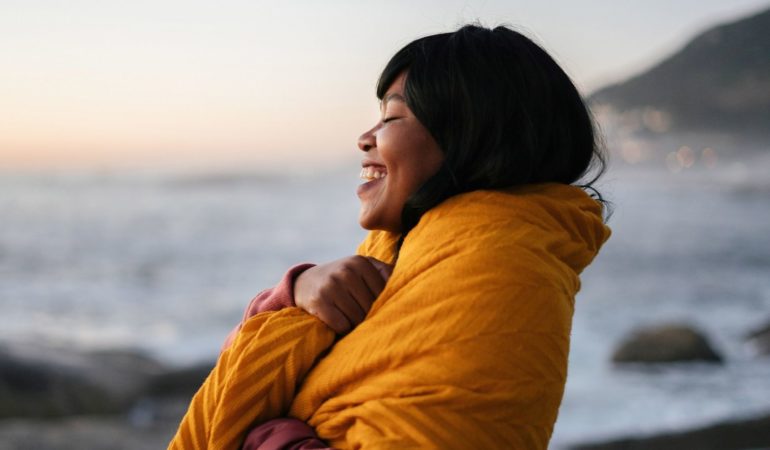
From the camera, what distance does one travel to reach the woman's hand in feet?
4.73

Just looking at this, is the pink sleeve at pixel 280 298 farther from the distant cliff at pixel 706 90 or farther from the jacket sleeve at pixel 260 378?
the distant cliff at pixel 706 90

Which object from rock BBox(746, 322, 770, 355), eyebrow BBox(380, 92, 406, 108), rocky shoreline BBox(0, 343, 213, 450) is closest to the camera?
eyebrow BBox(380, 92, 406, 108)

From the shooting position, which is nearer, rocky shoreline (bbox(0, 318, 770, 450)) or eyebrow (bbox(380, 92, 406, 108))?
eyebrow (bbox(380, 92, 406, 108))

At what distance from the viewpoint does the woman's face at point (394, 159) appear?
1492mm

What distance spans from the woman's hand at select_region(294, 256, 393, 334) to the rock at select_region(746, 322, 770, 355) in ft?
27.6

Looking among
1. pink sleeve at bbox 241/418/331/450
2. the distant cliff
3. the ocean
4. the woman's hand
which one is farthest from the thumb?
the distant cliff

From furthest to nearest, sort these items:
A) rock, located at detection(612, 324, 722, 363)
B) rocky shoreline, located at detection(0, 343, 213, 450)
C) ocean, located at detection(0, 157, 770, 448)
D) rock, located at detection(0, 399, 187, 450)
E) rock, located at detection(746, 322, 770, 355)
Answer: rock, located at detection(746, 322, 770, 355), rock, located at detection(612, 324, 722, 363), ocean, located at detection(0, 157, 770, 448), rocky shoreline, located at detection(0, 343, 213, 450), rock, located at detection(0, 399, 187, 450)

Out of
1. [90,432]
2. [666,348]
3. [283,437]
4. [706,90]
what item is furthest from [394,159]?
[706,90]

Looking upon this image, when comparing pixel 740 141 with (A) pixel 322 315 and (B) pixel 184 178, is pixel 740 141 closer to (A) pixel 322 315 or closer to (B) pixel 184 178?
(B) pixel 184 178

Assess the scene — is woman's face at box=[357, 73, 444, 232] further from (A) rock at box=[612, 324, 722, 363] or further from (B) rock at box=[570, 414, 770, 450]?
(A) rock at box=[612, 324, 722, 363]

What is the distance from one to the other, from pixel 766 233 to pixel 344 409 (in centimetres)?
2118

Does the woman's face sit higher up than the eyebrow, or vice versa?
the eyebrow

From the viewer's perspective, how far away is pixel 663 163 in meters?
35.7

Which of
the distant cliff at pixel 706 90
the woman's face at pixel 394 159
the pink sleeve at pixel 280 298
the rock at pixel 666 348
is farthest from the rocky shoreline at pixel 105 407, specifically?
the distant cliff at pixel 706 90
